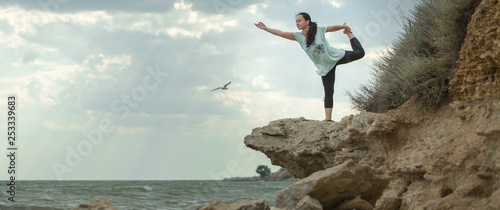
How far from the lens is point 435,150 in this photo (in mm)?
6309

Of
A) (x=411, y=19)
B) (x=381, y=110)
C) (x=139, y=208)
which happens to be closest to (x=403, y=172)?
(x=381, y=110)

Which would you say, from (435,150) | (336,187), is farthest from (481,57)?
(336,187)

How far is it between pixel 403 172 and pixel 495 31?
217 cm

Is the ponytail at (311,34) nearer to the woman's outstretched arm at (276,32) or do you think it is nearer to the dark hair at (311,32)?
the dark hair at (311,32)

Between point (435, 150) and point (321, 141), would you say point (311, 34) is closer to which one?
point (321, 141)

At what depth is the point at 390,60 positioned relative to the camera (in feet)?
28.4

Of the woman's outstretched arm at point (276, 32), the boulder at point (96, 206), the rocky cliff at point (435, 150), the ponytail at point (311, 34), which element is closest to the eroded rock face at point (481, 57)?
the rocky cliff at point (435, 150)

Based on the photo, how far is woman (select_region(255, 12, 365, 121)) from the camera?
27.3 feet

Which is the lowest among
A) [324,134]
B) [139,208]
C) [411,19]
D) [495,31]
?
[139,208]

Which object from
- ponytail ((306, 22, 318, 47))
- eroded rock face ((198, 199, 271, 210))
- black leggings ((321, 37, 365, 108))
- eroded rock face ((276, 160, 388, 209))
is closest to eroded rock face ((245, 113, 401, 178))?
black leggings ((321, 37, 365, 108))

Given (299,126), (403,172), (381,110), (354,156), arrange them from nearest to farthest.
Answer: (403,172)
(354,156)
(381,110)
(299,126)

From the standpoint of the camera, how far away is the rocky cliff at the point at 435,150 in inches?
219

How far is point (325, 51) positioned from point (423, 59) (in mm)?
1673

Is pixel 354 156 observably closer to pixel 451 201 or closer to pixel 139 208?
pixel 451 201
